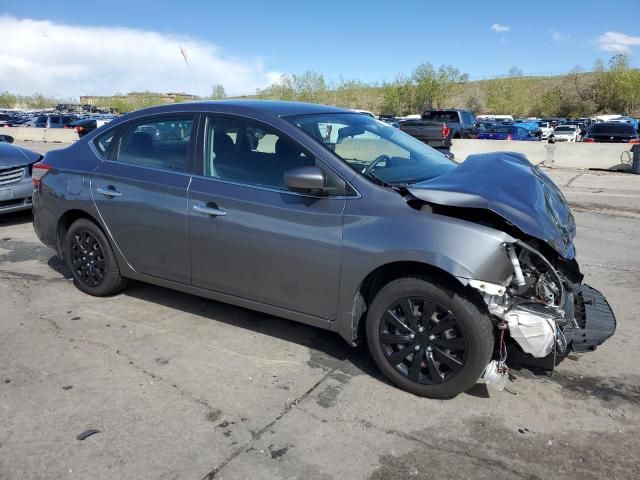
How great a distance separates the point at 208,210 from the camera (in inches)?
153

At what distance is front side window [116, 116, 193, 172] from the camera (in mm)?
4195

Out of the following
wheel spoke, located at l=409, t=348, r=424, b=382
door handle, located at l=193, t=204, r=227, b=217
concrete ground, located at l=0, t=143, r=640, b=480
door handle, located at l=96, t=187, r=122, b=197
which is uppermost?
door handle, located at l=96, t=187, r=122, b=197

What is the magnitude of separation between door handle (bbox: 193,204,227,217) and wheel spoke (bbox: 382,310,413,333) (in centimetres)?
136

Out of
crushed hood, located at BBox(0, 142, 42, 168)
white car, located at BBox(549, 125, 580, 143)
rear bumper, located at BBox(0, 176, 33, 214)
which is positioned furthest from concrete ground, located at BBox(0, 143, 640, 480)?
white car, located at BBox(549, 125, 580, 143)

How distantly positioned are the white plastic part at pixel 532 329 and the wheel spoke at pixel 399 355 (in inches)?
24.2

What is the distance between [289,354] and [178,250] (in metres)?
1.17

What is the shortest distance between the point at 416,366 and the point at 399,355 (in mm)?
123

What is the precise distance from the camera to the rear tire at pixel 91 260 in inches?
186

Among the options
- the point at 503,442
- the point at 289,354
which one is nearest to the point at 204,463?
the point at 289,354

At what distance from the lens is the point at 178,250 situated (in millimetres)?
4145

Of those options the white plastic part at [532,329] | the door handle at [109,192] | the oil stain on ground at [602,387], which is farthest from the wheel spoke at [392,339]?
the door handle at [109,192]

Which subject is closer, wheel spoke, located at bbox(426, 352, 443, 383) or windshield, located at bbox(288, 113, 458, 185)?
wheel spoke, located at bbox(426, 352, 443, 383)

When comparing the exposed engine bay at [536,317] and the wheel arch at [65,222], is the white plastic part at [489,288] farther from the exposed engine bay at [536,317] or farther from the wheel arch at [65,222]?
the wheel arch at [65,222]

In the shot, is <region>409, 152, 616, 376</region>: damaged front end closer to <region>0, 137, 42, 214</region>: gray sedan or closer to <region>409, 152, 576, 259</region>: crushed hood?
<region>409, 152, 576, 259</region>: crushed hood
